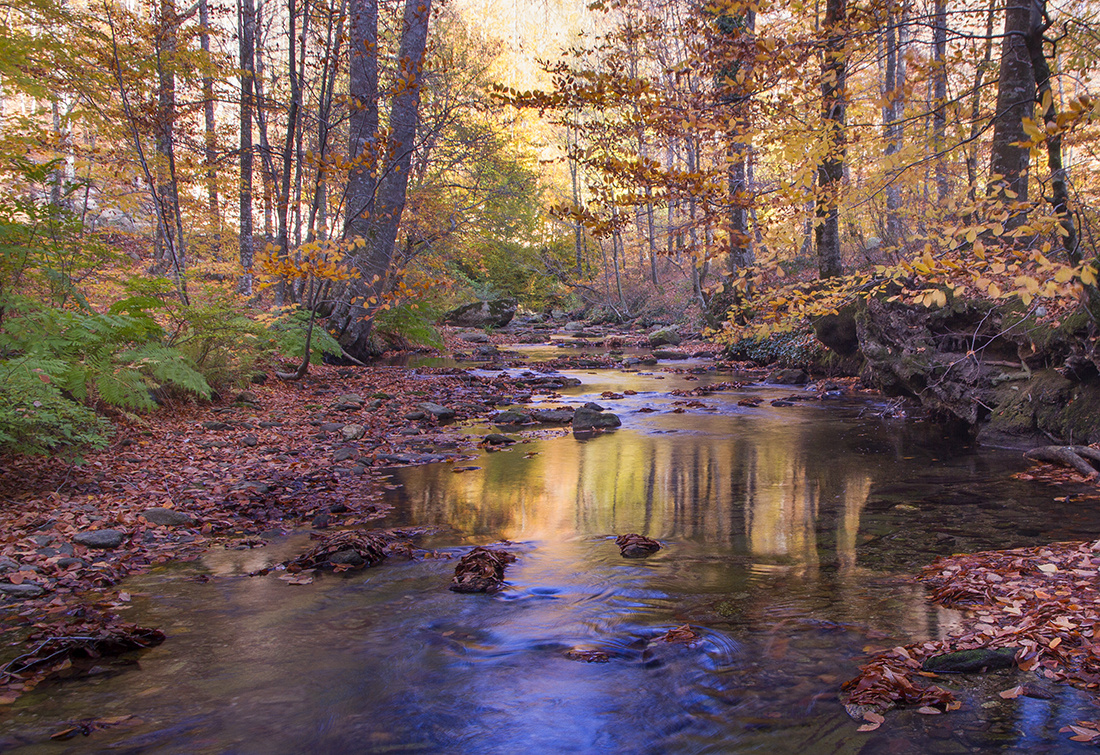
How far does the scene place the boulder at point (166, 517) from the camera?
17.3ft

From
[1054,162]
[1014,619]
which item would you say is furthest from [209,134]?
[1014,619]

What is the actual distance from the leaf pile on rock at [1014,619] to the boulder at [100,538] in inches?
191

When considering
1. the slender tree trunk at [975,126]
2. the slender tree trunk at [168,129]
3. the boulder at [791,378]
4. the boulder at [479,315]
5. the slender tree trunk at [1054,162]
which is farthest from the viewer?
the boulder at [479,315]

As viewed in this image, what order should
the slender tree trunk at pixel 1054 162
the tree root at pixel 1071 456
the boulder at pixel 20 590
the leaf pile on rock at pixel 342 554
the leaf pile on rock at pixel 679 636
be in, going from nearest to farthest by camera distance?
1. the leaf pile on rock at pixel 679 636
2. the boulder at pixel 20 590
3. the leaf pile on rock at pixel 342 554
4. the slender tree trunk at pixel 1054 162
5. the tree root at pixel 1071 456

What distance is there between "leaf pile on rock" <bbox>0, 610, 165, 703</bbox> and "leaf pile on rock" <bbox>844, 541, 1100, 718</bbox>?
11.7ft

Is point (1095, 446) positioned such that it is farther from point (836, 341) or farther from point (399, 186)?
point (399, 186)

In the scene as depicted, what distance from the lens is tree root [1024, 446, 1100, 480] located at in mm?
6441

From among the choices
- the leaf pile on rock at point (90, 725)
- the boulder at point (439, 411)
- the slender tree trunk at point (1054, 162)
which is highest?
the slender tree trunk at point (1054, 162)

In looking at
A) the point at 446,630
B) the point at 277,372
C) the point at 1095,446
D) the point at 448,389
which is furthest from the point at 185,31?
the point at 1095,446

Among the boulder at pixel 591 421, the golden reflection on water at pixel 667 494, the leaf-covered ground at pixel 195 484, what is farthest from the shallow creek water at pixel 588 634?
the boulder at pixel 591 421

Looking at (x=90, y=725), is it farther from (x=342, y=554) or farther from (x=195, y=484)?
(x=195, y=484)

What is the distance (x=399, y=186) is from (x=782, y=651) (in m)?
12.5

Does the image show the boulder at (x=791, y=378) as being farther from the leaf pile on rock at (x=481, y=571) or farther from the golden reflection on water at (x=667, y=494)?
the leaf pile on rock at (x=481, y=571)

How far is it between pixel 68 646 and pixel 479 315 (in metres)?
28.7
